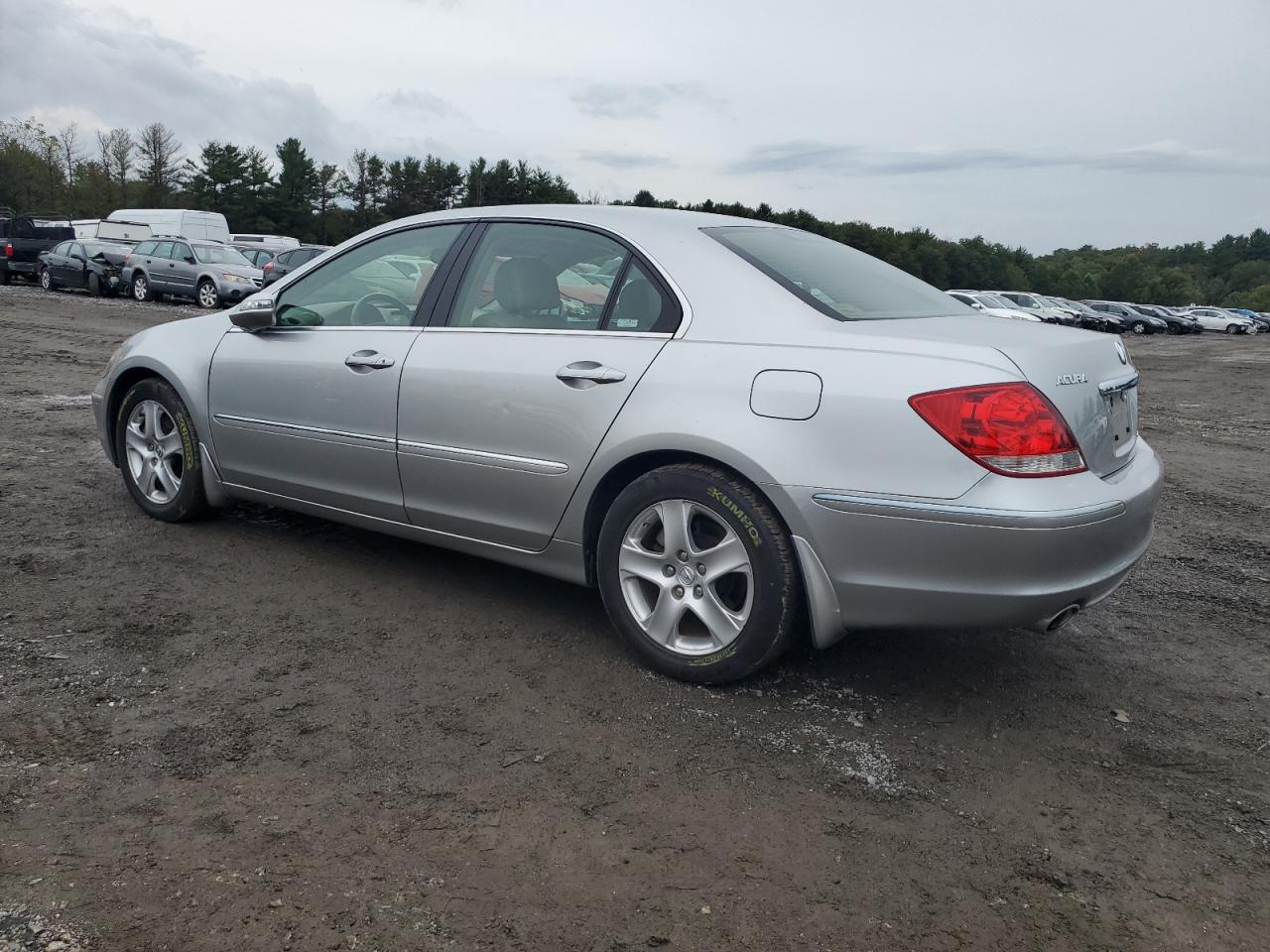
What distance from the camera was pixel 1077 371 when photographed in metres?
3.16

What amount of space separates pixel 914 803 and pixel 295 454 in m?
2.90

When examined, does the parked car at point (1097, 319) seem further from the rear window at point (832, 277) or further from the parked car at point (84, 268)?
the rear window at point (832, 277)

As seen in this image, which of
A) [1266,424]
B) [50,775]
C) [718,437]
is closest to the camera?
[50,775]

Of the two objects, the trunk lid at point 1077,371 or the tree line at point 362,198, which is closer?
the trunk lid at point 1077,371

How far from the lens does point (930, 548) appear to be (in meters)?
2.96

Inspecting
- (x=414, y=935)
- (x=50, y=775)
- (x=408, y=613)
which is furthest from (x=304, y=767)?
(x=408, y=613)

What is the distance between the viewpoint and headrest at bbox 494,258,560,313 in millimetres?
3840

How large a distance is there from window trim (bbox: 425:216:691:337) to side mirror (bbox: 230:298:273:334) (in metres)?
0.92

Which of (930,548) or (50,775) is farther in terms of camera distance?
(930,548)

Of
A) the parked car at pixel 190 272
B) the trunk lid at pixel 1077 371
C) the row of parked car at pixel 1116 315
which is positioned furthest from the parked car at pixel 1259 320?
the trunk lid at pixel 1077 371

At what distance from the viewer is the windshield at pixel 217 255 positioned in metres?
23.5

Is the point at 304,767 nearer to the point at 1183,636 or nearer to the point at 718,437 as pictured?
the point at 718,437

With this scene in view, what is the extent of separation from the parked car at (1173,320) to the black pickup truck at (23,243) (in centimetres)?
4958

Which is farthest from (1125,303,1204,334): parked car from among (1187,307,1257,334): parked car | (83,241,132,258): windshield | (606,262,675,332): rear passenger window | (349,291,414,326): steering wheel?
(606,262,675,332): rear passenger window
